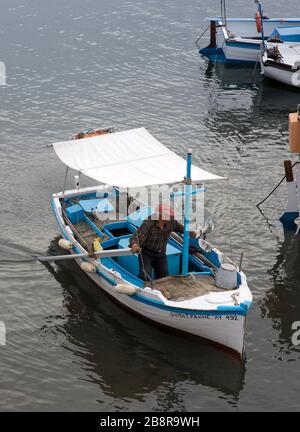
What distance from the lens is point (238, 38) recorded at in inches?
1576

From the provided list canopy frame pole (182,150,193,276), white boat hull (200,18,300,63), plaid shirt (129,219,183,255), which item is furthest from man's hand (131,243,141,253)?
white boat hull (200,18,300,63)

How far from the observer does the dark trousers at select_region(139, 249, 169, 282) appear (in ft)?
54.7

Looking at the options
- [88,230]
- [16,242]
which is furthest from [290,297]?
[16,242]

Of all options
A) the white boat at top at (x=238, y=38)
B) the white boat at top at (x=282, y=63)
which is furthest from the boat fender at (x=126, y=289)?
the white boat at top at (x=238, y=38)

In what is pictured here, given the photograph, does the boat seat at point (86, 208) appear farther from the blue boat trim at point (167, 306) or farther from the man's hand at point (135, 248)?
the man's hand at point (135, 248)

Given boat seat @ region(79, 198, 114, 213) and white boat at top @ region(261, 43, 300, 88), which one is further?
white boat at top @ region(261, 43, 300, 88)

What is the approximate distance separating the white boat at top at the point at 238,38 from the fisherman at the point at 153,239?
85.9ft

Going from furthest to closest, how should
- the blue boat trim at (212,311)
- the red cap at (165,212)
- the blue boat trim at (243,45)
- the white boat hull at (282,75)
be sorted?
1. the blue boat trim at (243,45)
2. the white boat hull at (282,75)
3. the red cap at (165,212)
4. the blue boat trim at (212,311)

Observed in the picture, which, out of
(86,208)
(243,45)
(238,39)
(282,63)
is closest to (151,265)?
(86,208)

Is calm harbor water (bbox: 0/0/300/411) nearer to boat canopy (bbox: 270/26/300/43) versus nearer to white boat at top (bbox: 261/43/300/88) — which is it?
white boat at top (bbox: 261/43/300/88)

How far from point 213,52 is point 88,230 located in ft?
84.3

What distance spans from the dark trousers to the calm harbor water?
1.48 m

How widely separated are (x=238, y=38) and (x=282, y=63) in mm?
5790

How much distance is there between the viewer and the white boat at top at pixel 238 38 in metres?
39.8
